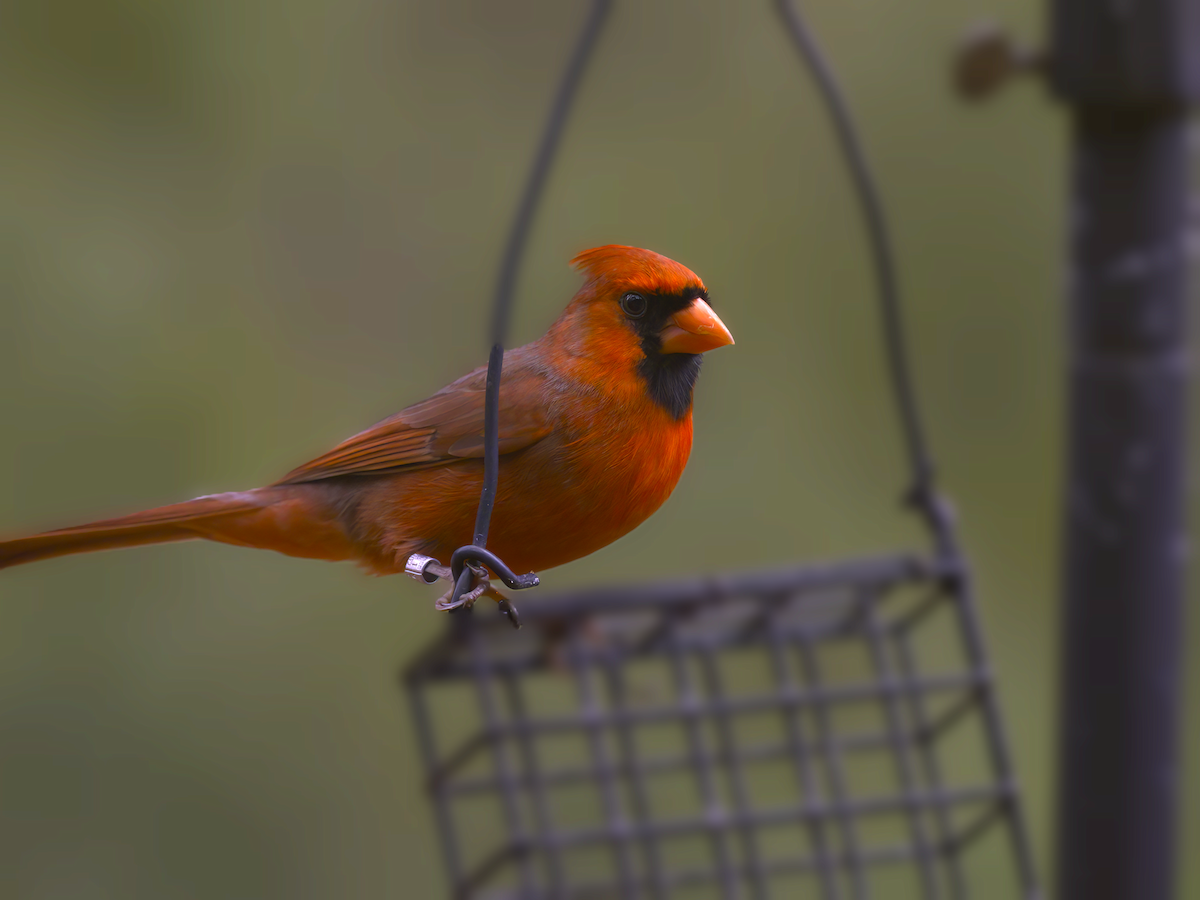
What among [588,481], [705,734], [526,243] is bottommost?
[705,734]

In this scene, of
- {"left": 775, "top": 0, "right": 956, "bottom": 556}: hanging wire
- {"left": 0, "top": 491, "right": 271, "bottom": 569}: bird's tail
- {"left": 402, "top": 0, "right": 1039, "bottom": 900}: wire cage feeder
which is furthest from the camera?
{"left": 402, "top": 0, "right": 1039, "bottom": 900}: wire cage feeder

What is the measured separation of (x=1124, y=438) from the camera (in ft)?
4.18

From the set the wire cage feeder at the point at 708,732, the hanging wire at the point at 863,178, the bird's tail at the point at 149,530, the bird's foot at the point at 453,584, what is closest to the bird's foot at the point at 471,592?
the bird's foot at the point at 453,584

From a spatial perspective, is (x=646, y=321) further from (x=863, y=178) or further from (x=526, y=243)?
(x=863, y=178)

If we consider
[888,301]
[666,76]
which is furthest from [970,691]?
[666,76]

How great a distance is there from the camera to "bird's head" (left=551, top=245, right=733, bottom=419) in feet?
1.78

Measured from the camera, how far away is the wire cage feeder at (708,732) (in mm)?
1452

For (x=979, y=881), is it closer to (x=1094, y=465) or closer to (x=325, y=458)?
(x=1094, y=465)

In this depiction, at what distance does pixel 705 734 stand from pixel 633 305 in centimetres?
116

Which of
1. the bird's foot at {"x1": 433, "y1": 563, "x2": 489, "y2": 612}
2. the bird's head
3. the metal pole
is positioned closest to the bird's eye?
the bird's head

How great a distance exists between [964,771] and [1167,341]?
5.10ft

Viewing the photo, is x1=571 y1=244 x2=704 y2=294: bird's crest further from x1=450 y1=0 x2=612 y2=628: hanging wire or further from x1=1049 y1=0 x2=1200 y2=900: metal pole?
x1=1049 y1=0 x2=1200 y2=900: metal pole

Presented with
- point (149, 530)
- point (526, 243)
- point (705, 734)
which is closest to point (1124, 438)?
point (705, 734)

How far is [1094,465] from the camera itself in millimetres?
1297
